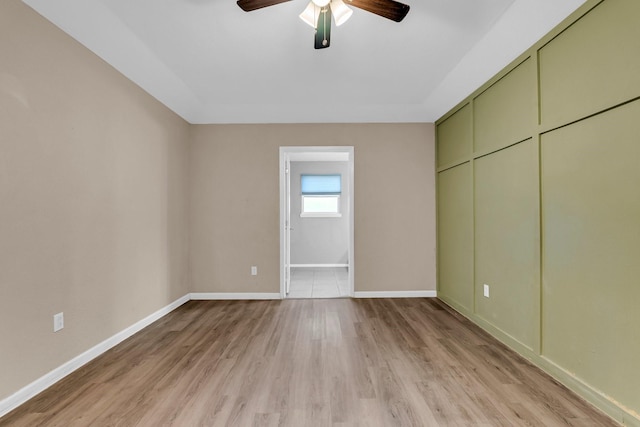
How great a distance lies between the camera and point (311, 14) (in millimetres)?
2088

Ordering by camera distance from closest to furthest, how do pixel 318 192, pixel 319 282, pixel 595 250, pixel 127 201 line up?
pixel 595 250 < pixel 127 201 < pixel 319 282 < pixel 318 192

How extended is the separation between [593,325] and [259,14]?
2902 millimetres

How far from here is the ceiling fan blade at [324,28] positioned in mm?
1995

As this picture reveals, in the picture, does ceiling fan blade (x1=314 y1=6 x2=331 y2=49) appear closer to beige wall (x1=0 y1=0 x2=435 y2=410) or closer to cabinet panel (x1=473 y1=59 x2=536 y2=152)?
cabinet panel (x1=473 y1=59 x2=536 y2=152)

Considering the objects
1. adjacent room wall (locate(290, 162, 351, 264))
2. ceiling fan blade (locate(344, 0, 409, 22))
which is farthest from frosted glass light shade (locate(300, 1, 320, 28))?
adjacent room wall (locate(290, 162, 351, 264))

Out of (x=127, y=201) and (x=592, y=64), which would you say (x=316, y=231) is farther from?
(x=592, y=64)

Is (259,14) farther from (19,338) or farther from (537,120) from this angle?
(19,338)

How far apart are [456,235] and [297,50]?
2.61 meters

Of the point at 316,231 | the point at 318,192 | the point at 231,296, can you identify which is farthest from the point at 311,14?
the point at 316,231

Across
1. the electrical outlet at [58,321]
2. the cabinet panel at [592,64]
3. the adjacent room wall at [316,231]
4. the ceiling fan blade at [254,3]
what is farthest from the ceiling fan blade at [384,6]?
the adjacent room wall at [316,231]

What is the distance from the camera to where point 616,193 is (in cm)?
170

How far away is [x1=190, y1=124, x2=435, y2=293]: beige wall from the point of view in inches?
168

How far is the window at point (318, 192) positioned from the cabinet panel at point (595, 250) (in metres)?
4.96

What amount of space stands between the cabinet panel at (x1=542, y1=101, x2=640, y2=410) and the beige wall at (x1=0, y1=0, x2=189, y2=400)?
3.31m
